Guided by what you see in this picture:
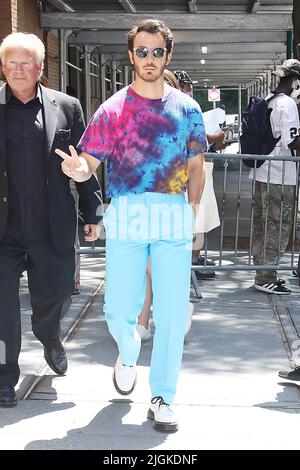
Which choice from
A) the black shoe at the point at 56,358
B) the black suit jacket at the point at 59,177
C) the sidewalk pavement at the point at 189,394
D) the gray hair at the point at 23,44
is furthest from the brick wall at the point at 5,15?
the black shoe at the point at 56,358

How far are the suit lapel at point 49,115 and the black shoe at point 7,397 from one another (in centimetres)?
130

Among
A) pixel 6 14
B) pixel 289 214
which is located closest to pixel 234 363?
pixel 289 214

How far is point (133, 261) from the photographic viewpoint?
3.95 meters

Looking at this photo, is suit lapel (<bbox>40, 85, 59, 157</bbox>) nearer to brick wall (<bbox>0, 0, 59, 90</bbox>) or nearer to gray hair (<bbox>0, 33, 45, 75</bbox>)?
gray hair (<bbox>0, 33, 45, 75</bbox>)

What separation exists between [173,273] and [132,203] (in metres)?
0.40

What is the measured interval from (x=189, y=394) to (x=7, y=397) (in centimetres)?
102

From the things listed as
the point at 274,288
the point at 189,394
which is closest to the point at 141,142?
the point at 189,394

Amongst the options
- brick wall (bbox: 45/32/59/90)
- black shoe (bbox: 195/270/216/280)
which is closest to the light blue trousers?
black shoe (bbox: 195/270/216/280)

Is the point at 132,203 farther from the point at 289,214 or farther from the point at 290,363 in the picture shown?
the point at 289,214

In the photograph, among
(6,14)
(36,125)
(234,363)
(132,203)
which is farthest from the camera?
(6,14)

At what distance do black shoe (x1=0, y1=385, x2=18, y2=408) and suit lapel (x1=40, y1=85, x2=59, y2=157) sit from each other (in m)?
1.30

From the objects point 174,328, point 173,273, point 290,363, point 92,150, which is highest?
point 92,150

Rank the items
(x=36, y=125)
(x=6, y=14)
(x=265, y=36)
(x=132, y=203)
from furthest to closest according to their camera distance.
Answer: (x=265, y=36), (x=6, y=14), (x=36, y=125), (x=132, y=203)

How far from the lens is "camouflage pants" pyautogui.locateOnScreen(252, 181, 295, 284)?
7.34 metres
